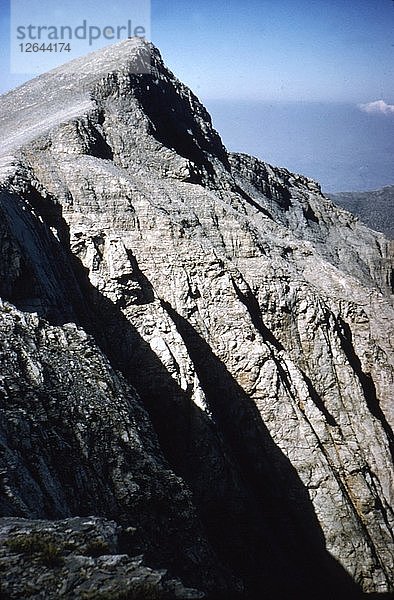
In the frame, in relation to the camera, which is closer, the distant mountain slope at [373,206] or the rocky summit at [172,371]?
the rocky summit at [172,371]

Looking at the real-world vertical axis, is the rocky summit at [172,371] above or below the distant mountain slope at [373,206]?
below

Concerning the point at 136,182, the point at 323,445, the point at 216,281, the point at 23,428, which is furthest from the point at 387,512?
the point at 136,182

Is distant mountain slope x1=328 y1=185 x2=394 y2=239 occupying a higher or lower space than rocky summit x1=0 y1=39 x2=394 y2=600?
higher

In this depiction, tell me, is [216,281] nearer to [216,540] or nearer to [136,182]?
[136,182]

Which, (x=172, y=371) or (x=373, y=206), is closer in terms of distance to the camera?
(x=172, y=371)

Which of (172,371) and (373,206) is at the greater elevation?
(373,206)
